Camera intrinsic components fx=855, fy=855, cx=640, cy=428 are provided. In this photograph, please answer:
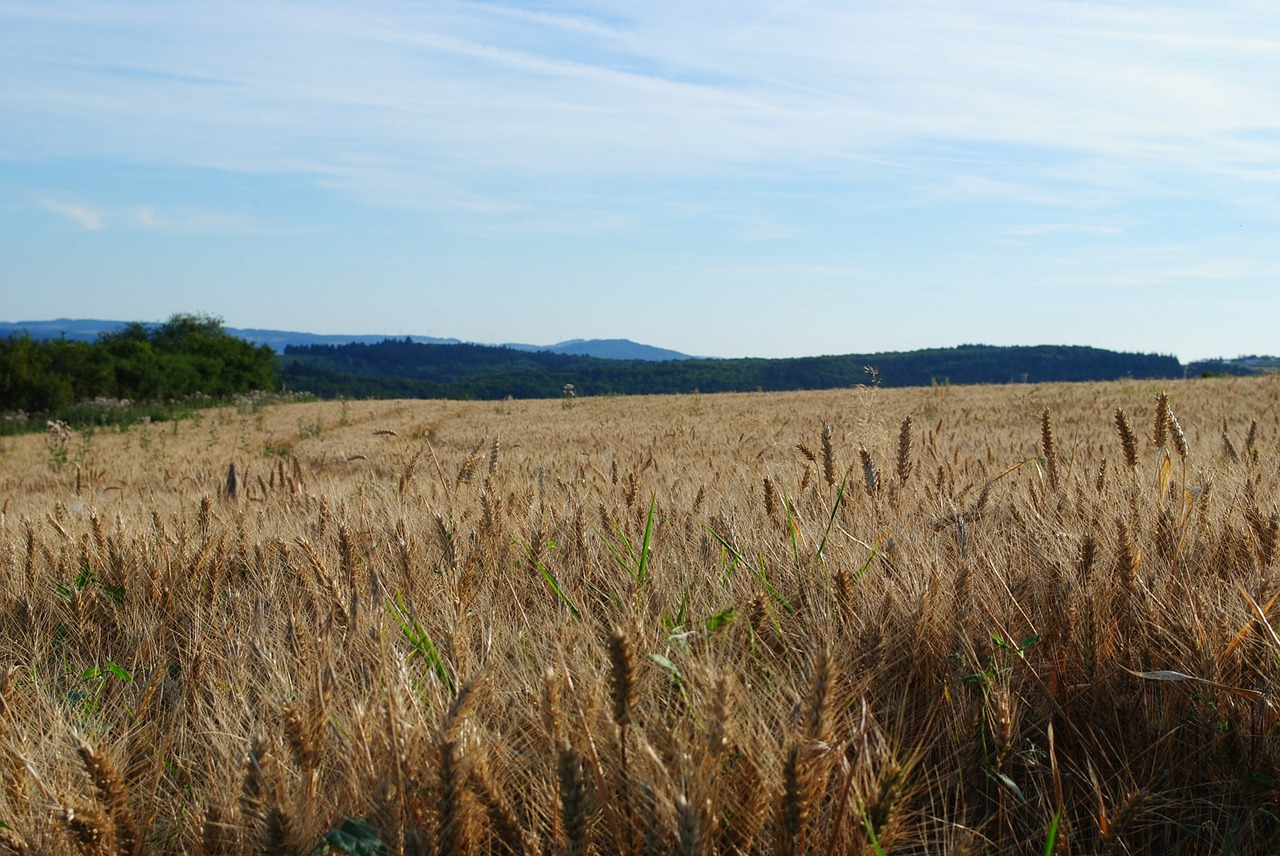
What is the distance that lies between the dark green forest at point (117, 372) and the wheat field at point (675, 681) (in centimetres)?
5293

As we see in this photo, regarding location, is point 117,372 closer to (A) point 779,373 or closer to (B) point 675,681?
(A) point 779,373

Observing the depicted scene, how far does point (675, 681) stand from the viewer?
65.2 inches

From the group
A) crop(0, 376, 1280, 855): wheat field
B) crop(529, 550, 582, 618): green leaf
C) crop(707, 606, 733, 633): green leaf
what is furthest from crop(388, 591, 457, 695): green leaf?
crop(707, 606, 733, 633): green leaf

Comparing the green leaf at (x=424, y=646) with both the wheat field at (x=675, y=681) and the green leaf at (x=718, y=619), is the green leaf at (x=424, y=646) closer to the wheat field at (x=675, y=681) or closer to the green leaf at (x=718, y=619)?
the wheat field at (x=675, y=681)

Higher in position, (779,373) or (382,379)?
(779,373)

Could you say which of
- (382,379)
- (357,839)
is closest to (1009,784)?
(357,839)

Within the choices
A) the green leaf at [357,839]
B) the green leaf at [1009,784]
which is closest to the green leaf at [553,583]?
the green leaf at [357,839]

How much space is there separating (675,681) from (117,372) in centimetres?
6758

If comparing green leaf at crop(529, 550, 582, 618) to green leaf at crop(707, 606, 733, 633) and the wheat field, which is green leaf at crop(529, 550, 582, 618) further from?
green leaf at crop(707, 606, 733, 633)

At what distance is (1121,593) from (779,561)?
0.86 m

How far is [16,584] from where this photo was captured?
2697 millimetres

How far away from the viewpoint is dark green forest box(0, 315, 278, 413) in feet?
160

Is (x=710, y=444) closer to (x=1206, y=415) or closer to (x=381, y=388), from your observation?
(x=1206, y=415)

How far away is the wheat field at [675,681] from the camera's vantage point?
3.93 ft
